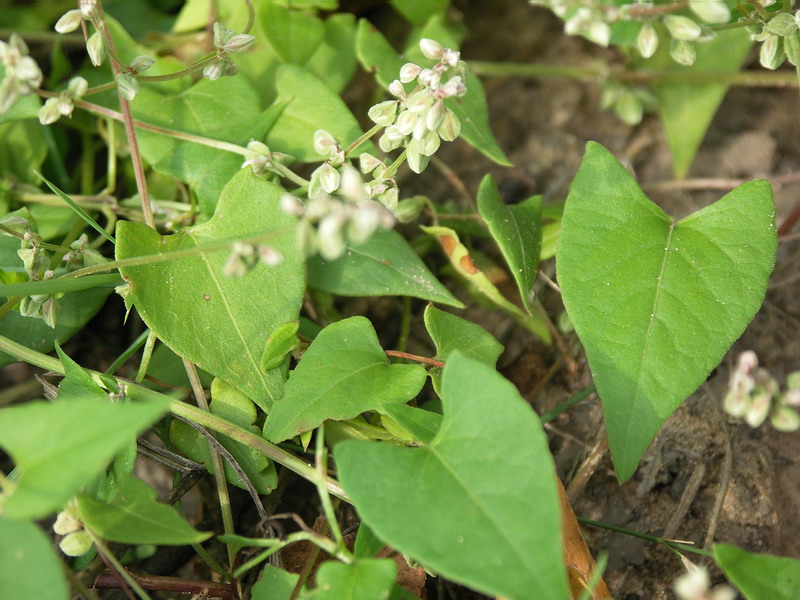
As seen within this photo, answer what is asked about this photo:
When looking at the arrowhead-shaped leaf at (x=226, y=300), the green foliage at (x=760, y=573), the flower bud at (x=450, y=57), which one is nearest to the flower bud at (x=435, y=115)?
the flower bud at (x=450, y=57)

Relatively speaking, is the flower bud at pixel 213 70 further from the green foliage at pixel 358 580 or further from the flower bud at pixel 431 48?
the green foliage at pixel 358 580


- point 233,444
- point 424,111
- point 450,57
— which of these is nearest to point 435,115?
point 424,111

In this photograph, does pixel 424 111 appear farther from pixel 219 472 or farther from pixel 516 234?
pixel 219 472

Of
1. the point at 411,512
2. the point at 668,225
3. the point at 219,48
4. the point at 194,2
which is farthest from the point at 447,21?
the point at 411,512

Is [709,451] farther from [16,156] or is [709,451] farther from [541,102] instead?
[16,156]

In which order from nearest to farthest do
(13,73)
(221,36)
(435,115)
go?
(13,73) → (435,115) → (221,36)

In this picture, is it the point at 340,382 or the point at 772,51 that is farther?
the point at 772,51
